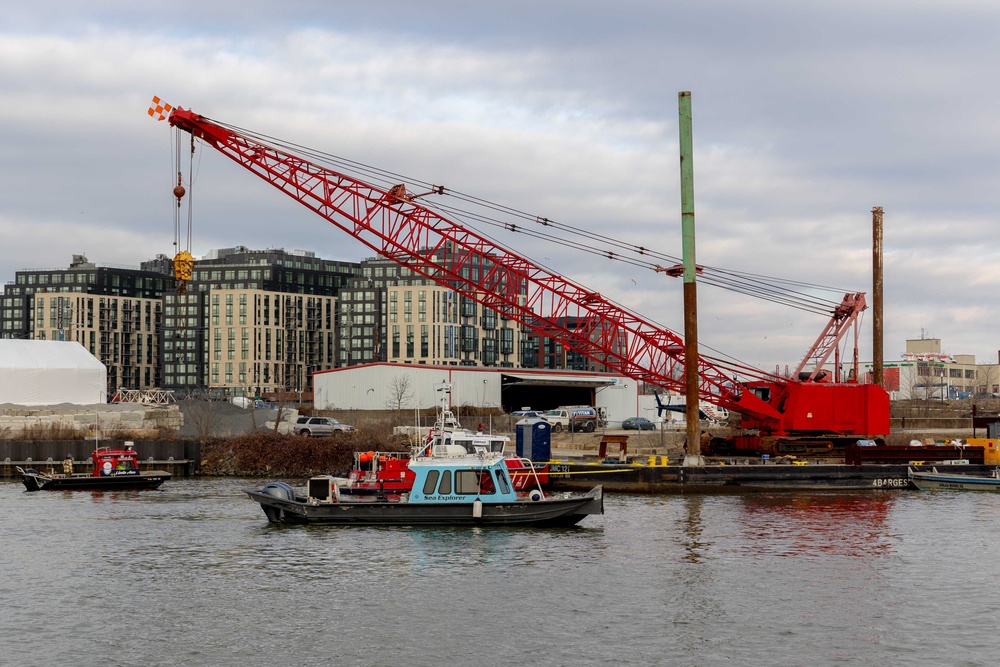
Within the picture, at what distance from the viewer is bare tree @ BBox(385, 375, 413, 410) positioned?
120 meters

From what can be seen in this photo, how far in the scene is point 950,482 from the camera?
67.5 meters

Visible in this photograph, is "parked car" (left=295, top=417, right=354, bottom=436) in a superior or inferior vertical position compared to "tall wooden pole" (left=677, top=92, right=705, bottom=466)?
inferior

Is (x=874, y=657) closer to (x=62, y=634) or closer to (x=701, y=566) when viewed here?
(x=701, y=566)

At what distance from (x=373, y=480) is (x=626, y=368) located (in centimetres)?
3237

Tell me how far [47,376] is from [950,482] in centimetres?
8406

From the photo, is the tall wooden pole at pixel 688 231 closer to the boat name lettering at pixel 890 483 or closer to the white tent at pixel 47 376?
the boat name lettering at pixel 890 483

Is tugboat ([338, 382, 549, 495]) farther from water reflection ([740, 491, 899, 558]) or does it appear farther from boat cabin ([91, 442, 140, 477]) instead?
boat cabin ([91, 442, 140, 477])

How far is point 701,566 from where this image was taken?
4066cm

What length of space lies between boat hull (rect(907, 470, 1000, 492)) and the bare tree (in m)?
61.4

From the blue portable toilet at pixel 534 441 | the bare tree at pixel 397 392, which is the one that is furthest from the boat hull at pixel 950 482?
the bare tree at pixel 397 392

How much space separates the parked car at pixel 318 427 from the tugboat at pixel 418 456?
1628 inches

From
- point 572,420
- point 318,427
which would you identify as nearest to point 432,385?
point 572,420

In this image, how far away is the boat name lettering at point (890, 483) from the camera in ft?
222

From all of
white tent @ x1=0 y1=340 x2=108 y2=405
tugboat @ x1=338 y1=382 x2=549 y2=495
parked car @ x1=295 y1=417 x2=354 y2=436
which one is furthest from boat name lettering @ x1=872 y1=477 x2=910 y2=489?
white tent @ x1=0 y1=340 x2=108 y2=405
